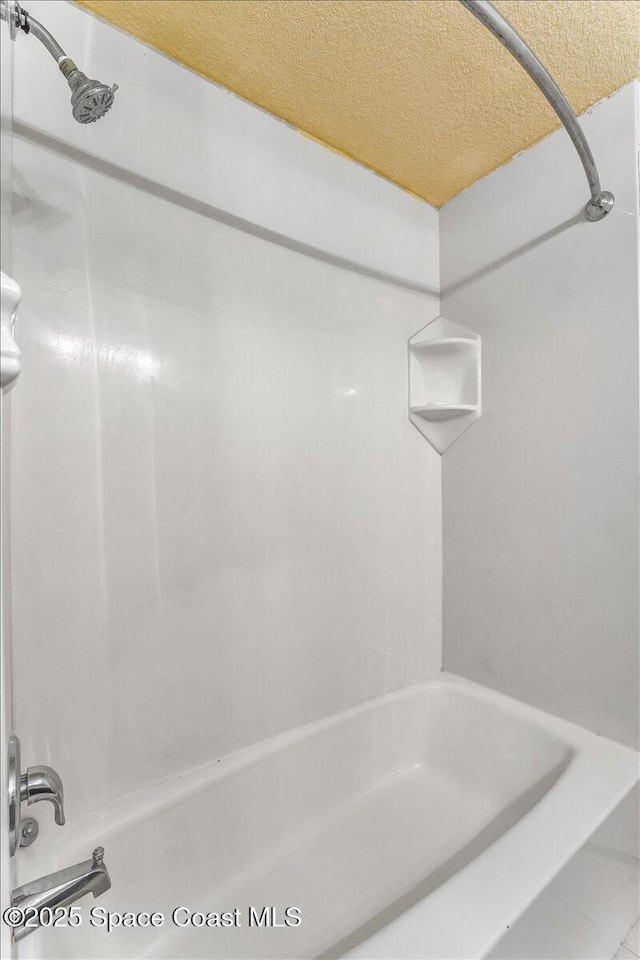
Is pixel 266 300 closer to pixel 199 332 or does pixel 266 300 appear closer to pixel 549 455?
pixel 199 332

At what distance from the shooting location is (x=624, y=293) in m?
1.24

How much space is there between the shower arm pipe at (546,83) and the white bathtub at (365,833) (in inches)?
56.9

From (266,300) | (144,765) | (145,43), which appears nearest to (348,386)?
(266,300)

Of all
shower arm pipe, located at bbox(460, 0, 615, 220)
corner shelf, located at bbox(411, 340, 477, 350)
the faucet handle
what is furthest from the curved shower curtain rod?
the faucet handle

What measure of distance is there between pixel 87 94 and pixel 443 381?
1266mm

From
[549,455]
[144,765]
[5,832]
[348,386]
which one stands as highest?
[348,386]

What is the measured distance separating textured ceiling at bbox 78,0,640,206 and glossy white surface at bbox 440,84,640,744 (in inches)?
6.9

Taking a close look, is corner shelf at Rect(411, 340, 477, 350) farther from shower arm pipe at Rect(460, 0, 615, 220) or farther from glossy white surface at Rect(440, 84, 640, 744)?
shower arm pipe at Rect(460, 0, 615, 220)

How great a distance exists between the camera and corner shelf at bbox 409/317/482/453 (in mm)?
1631

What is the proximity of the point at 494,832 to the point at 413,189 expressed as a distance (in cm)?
204

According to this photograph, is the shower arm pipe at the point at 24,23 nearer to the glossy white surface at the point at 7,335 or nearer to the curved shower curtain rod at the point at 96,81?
the curved shower curtain rod at the point at 96,81

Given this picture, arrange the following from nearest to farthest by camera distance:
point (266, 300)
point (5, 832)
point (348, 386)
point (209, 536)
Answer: point (5, 832)
point (209, 536)
point (266, 300)
point (348, 386)

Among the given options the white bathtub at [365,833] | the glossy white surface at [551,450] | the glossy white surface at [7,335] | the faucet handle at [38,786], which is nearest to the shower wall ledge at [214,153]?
the glossy white surface at [551,450]

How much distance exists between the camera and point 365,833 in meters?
1.36
